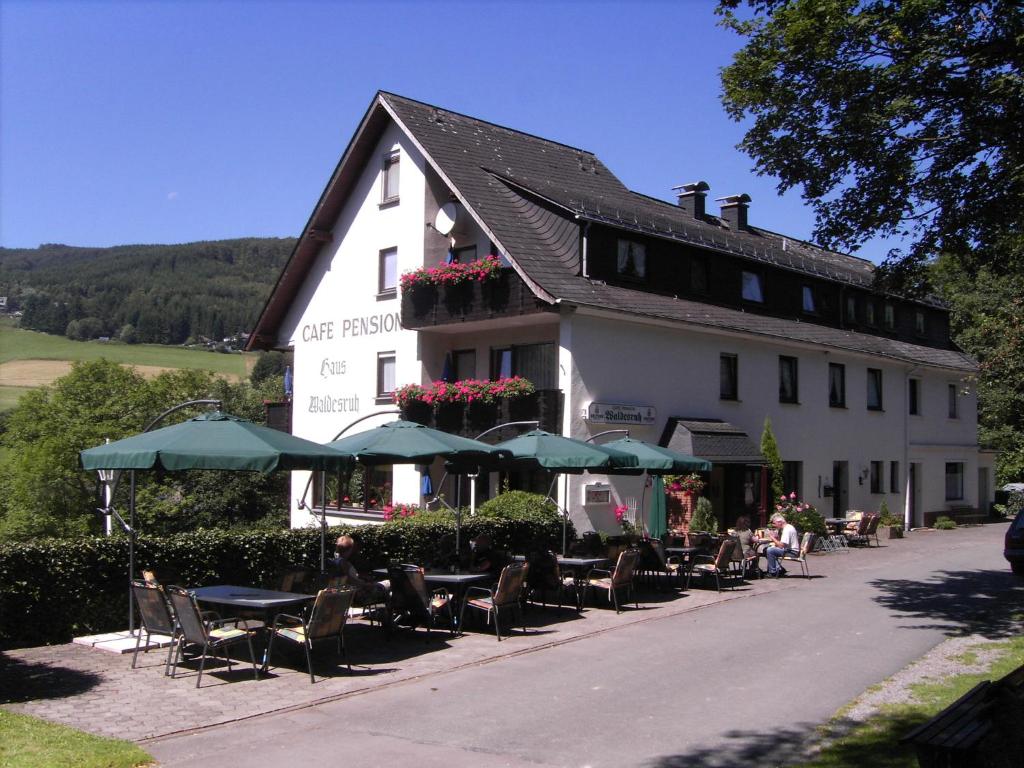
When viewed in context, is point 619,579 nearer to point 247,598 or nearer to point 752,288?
point 247,598

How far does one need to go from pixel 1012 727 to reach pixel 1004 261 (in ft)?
40.1

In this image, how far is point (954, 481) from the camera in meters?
38.0

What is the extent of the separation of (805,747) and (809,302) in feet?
81.8

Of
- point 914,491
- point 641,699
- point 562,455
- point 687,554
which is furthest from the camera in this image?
point 914,491

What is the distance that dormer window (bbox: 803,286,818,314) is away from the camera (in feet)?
101

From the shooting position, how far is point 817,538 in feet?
80.5

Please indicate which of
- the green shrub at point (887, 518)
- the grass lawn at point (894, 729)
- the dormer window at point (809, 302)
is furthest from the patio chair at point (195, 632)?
the green shrub at point (887, 518)

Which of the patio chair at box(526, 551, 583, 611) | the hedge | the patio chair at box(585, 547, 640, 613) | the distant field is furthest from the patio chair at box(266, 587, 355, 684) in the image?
the distant field

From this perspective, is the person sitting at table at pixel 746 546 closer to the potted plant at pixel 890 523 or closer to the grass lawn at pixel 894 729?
the grass lawn at pixel 894 729

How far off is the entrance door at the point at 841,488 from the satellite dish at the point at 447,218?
583 inches

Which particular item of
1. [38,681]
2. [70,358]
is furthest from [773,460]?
[70,358]

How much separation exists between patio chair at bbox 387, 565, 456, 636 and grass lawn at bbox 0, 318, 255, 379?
77339 millimetres

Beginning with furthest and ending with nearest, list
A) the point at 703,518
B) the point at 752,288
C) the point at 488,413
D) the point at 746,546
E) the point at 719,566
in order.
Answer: the point at 752,288, the point at 488,413, the point at 703,518, the point at 746,546, the point at 719,566

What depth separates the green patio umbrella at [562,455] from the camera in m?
15.0
